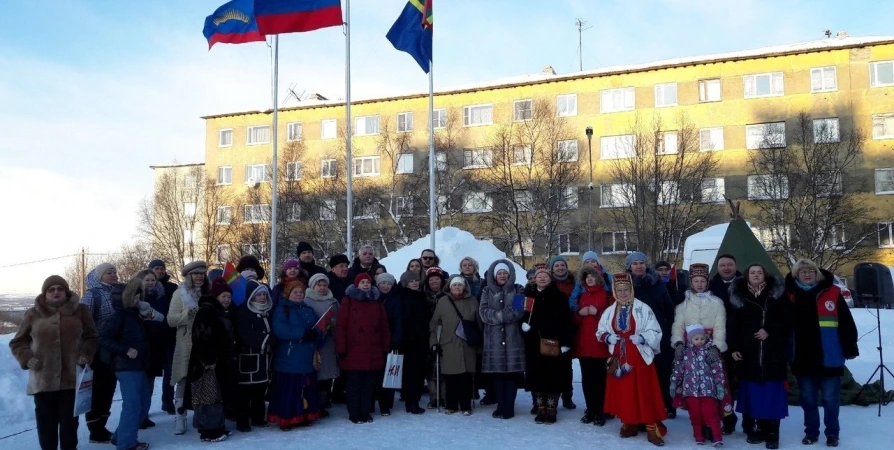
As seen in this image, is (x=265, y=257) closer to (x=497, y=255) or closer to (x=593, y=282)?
(x=497, y=255)

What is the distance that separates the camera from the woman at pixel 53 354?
6297 mm

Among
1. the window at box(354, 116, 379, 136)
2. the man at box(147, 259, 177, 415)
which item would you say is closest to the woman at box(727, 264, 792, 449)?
the man at box(147, 259, 177, 415)

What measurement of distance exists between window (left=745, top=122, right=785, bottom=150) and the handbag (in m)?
32.3

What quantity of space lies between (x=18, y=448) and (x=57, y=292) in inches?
72.5

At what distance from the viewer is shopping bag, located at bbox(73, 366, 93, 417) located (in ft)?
21.1

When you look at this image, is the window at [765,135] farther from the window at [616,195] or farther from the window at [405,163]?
the window at [405,163]

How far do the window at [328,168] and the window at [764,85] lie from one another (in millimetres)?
25464

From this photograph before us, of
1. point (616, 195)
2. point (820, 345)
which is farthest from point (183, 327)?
point (616, 195)

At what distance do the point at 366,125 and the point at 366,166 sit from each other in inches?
110

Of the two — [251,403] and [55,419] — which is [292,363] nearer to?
[251,403]

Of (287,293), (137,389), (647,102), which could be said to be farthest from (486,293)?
(647,102)

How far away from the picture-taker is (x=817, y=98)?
115ft

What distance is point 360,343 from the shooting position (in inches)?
312

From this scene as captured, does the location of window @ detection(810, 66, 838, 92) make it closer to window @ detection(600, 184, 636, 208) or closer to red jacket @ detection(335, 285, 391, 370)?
window @ detection(600, 184, 636, 208)
